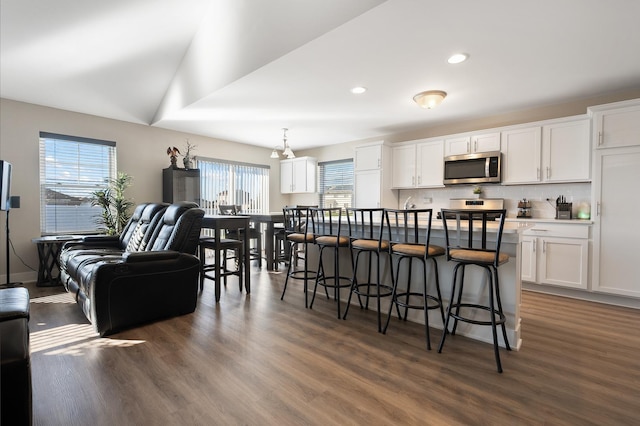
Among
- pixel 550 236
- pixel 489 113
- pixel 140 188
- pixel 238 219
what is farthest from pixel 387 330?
pixel 140 188

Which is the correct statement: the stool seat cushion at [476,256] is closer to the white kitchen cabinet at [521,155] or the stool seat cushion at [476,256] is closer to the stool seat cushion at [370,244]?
A: the stool seat cushion at [370,244]

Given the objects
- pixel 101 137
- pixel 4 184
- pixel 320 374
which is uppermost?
pixel 101 137

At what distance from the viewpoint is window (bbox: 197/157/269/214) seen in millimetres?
6113

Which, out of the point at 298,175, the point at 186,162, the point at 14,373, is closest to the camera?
the point at 14,373

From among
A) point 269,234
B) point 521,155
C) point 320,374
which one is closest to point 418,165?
point 521,155

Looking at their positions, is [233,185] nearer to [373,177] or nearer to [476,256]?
[373,177]

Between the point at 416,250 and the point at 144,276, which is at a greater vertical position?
the point at 416,250

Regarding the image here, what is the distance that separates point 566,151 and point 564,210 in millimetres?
744

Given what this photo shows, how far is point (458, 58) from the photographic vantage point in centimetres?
283

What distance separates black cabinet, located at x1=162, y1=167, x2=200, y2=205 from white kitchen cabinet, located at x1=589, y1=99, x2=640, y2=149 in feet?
18.6

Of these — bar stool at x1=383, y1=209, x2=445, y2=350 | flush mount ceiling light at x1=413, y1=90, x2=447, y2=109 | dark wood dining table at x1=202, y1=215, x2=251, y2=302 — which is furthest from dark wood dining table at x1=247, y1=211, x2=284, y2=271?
flush mount ceiling light at x1=413, y1=90, x2=447, y2=109

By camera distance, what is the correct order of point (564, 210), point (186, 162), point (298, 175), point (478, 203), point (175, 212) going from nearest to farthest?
point (175, 212) → point (564, 210) → point (478, 203) → point (186, 162) → point (298, 175)

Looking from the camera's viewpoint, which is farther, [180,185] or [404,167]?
[404,167]

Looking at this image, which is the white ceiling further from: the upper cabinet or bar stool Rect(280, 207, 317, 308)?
bar stool Rect(280, 207, 317, 308)
